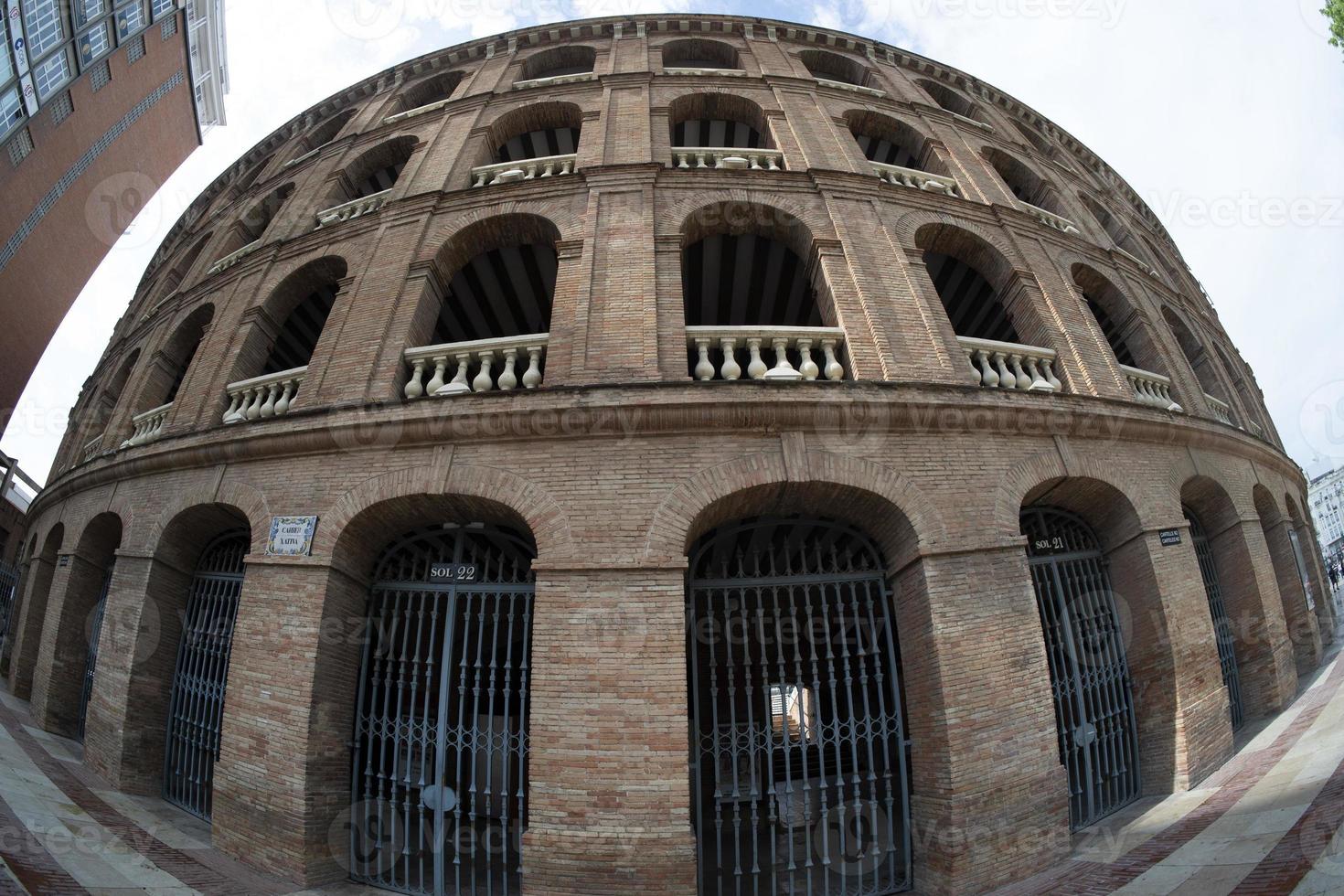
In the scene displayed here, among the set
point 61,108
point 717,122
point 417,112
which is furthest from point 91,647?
point 61,108

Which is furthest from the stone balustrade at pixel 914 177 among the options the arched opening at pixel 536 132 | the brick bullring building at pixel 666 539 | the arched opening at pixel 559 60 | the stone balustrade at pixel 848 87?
the arched opening at pixel 559 60

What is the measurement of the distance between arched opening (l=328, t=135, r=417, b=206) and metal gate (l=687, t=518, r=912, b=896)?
9.53 meters

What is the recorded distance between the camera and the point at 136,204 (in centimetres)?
2286

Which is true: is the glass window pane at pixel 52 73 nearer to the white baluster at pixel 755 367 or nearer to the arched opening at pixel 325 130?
the arched opening at pixel 325 130

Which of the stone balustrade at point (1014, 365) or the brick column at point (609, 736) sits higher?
the stone balustrade at point (1014, 365)

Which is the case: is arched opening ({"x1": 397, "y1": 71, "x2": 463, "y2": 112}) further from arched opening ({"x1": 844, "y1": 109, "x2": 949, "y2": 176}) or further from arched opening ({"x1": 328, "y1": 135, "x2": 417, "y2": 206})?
arched opening ({"x1": 844, "y1": 109, "x2": 949, "y2": 176})

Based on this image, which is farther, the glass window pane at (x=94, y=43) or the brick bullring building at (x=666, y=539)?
the glass window pane at (x=94, y=43)

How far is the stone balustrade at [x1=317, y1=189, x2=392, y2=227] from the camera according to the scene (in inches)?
348

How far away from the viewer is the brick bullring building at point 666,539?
193 inches

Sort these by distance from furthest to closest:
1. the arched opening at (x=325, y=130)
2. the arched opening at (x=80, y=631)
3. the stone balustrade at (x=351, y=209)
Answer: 1. the arched opening at (x=325, y=130)
2. the stone balustrade at (x=351, y=209)
3. the arched opening at (x=80, y=631)

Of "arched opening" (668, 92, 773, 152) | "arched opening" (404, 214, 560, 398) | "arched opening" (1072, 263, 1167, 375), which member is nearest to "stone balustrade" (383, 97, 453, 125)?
"arched opening" (404, 214, 560, 398)

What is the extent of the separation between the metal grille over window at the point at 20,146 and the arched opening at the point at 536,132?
15470 mm

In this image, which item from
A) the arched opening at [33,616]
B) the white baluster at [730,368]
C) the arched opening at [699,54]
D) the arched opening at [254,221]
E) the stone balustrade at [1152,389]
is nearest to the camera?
the white baluster at [730,368]

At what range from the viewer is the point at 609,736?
4566 mm
